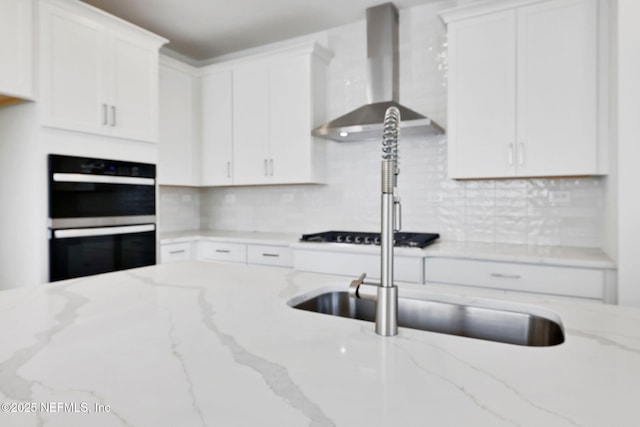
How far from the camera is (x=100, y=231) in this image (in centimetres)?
268

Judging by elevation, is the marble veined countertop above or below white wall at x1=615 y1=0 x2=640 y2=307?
below

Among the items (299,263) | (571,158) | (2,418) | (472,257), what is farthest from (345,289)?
(571,158)

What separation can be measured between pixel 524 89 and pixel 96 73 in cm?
275

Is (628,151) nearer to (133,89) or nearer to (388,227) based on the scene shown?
(388,227)

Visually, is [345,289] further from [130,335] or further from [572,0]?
[572,0]

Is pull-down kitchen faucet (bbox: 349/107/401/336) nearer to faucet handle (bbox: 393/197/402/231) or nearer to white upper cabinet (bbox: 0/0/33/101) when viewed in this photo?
→ faucet handle (bbox: 393/197/402/231)

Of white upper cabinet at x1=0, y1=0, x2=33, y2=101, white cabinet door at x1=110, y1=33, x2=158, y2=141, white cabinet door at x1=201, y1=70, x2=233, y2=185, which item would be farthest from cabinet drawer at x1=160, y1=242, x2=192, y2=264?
white upper cabinet at x1=0, y1=0, x2=33, y2=101

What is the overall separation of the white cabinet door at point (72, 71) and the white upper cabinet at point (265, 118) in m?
1.08

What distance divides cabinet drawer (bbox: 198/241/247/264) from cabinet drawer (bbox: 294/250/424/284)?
1.99 ft

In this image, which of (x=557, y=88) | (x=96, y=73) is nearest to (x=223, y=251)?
(x=96, y=73)

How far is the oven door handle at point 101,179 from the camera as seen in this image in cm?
248

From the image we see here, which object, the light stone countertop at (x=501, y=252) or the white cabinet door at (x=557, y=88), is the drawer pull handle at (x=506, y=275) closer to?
the light stone countertop at (x=501, y=252)

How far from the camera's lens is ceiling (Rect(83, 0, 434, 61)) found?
3.02m

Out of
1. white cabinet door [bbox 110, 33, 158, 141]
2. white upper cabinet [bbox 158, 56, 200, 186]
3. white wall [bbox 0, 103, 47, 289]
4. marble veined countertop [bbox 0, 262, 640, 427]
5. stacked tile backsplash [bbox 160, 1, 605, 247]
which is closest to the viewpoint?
marble veined countertop [bbox 0, 262, 640, 427]
